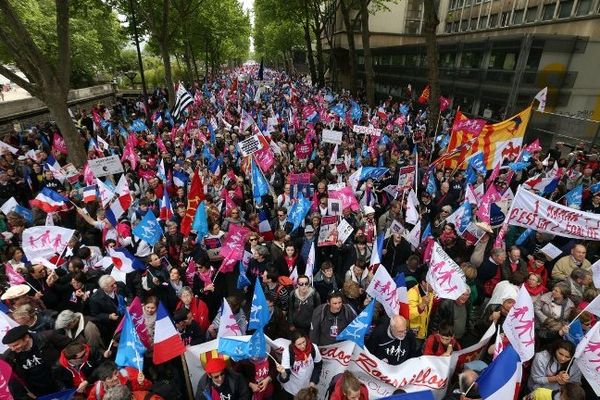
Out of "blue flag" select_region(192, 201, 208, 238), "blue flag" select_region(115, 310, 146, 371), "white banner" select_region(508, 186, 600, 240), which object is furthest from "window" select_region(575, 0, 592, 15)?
"blue flag" select_region(115, 310, 146, 371)

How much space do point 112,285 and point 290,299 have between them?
2.45 m

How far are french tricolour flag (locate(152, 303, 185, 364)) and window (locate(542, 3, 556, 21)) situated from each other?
28901mm

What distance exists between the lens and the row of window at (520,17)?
21.4 metres

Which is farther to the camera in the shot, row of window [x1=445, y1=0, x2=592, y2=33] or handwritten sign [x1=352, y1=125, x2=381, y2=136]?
row of window [x1=445, y1=0, x2=592, y2=33]

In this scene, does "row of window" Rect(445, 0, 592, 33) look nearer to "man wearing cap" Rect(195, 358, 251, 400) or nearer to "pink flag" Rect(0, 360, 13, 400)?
"man wearing cap" Rect(195, 358, 251, 400)

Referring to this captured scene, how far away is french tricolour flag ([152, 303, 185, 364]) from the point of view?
4.20 m

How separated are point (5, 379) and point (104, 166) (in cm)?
655

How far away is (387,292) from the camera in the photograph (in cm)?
492

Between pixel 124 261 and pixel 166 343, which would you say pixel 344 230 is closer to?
pixel 166 343

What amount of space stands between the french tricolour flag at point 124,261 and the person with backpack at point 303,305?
2.68 metres

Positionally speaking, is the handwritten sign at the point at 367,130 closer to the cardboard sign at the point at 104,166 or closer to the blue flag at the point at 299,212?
the blue flag at the point at 299,212

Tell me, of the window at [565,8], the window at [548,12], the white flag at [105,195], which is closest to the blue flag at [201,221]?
the white flag at [105,195]

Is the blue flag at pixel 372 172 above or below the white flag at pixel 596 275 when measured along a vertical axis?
above

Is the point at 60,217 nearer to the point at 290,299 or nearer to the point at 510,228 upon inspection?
the point at 290,299
